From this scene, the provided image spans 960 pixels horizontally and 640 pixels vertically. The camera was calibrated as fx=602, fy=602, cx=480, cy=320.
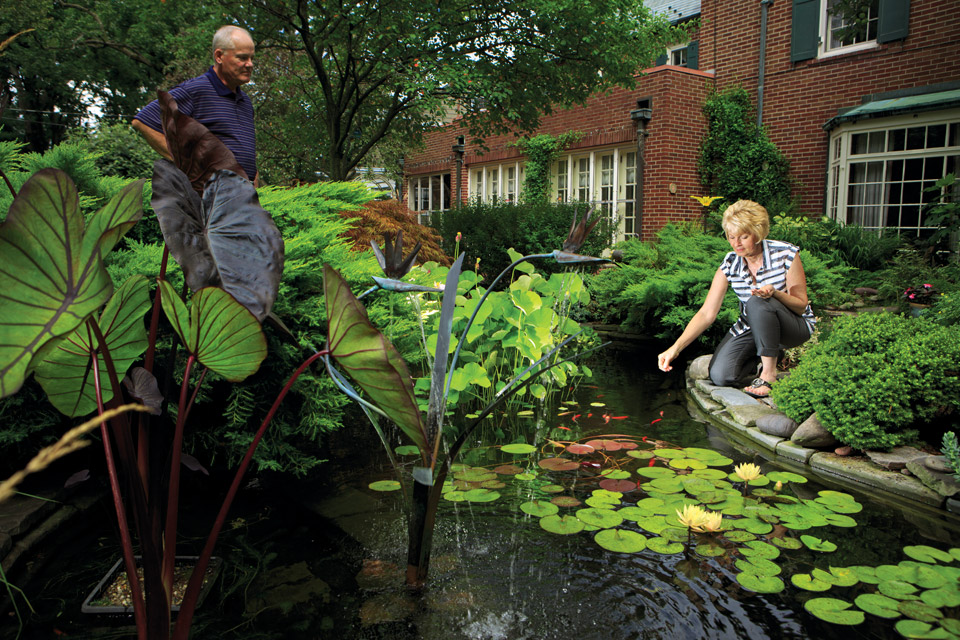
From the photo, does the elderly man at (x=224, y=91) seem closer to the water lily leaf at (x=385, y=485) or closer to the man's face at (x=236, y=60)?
the man's face at (x=236, y=60)

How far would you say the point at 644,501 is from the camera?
7.70ft

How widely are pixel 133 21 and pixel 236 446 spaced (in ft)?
63.1

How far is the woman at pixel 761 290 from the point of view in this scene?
3736 mm

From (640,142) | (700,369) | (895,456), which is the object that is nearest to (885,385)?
(895,456)

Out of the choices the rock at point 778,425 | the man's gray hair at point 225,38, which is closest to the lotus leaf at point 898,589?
the rock at point 778,425

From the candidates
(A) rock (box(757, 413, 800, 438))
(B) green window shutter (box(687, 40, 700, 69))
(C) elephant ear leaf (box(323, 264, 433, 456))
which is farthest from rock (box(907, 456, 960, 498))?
(B) green window shutter (box(687, 40, 700, 69))

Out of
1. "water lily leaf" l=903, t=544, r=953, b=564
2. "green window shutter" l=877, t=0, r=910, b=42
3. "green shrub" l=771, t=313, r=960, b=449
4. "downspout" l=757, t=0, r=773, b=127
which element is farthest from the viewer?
"downspout" l=757, t=0, r=773, b=127

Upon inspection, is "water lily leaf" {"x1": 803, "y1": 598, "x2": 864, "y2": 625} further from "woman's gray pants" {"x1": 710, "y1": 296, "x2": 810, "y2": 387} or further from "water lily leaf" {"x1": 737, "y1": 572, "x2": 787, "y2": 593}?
"woman's gray pants" {"x1": 710, "y1": 296, "x2": 810, "y2": 387}

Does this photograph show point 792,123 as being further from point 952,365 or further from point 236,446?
point 236,446

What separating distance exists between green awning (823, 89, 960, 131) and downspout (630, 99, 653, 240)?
2.94 metres

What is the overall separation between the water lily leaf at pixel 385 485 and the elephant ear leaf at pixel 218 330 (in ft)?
4.61

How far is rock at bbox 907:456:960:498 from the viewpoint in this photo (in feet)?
7.72

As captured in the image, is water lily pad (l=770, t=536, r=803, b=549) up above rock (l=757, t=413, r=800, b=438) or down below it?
below

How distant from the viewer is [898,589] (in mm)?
1730
